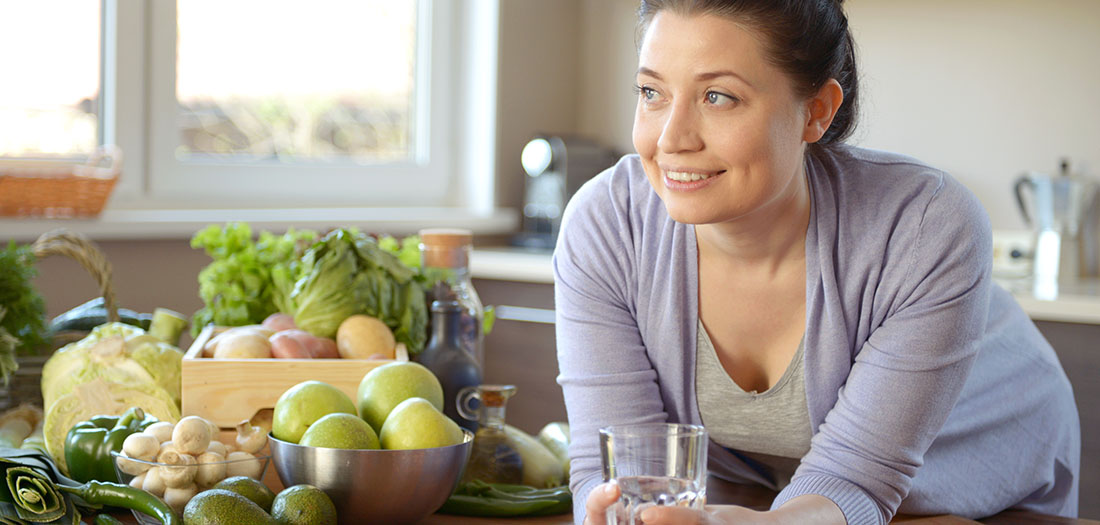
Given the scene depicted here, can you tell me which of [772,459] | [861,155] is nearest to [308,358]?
[772,459]

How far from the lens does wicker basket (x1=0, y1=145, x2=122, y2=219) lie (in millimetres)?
2311

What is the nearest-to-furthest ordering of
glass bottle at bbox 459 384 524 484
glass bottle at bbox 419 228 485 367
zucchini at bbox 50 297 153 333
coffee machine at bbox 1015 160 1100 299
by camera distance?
glass bottle at bbox 459 384 524 484, glass bottle at bbox 419 228 485 367, zucchini at bbox 50 297 153 333, coffee machine at bbox 1015 160 1100 299

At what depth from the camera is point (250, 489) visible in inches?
40.1

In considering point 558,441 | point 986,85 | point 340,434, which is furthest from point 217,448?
point 986,85

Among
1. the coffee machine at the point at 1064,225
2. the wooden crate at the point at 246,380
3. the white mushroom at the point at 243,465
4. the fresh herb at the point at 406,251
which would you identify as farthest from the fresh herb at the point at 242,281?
the coffee machine at the point at 1064,225

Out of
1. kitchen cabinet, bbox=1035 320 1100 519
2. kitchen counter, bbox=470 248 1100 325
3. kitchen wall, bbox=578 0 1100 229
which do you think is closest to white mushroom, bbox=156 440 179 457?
kitchen counter, bbox=470 248 1100 325

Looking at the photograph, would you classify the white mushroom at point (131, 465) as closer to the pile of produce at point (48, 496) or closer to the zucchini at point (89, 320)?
the pile of produce at point (48, 496)

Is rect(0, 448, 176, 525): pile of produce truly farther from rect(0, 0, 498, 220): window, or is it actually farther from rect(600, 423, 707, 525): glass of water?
rect(0, 0, 498, 220): window

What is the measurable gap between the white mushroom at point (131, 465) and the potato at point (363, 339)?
0.38m

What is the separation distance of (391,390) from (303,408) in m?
0.10

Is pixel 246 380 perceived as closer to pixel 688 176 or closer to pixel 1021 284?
pixel 688 176

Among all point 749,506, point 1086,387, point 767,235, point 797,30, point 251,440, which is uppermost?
point 797,30

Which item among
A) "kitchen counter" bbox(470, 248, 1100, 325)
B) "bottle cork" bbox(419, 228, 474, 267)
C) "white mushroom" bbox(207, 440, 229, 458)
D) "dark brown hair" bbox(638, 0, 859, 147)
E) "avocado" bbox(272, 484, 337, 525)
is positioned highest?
"dark brown hair" bbox(638, 0, 859, 147)

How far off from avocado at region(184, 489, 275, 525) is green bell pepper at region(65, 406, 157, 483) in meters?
0.21
